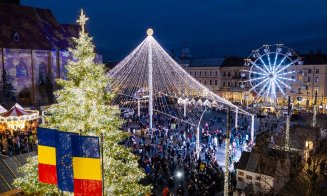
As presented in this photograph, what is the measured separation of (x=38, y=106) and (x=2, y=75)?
5.82 m

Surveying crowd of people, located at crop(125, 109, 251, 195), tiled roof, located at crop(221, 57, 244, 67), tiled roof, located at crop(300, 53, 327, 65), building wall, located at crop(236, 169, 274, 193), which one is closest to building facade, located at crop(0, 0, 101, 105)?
crowd of people, located at crop(125, 109, 251, 195)

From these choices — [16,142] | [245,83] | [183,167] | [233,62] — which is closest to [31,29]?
[16,142]

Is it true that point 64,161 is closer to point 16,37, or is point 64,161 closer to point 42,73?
point 16,37

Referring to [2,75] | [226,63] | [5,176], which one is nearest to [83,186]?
[5,176]

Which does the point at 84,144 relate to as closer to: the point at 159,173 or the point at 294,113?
the point at 159,173

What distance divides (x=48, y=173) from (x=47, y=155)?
1.89ft

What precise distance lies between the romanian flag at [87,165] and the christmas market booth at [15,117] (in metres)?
20.1

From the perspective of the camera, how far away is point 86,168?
8352mm

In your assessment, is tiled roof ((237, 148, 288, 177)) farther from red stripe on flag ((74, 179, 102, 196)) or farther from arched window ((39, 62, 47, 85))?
arched window ((39, 62, 47, 85))

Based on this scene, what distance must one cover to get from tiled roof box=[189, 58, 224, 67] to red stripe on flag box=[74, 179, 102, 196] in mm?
63606

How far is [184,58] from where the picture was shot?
84.1m

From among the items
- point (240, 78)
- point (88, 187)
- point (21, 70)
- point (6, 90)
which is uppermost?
point (21, 70)

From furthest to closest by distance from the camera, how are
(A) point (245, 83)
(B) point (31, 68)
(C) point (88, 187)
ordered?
1. (A) point (245, 83)
2. (B) point (31, 68)
3. (C) point (88, 187)

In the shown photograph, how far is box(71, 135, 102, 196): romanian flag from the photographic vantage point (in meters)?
8.24
